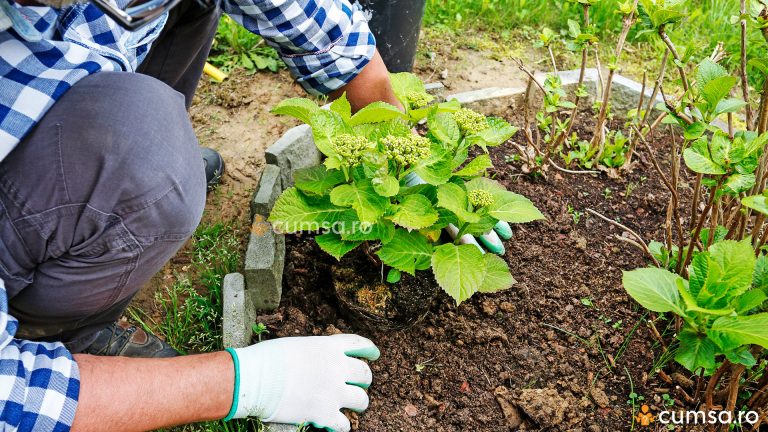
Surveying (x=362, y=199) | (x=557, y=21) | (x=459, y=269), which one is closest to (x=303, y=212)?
(x=362, y=199)

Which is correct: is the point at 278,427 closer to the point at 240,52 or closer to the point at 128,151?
the point at 128,151

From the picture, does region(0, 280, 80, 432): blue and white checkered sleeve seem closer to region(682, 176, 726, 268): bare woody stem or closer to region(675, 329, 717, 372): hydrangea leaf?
region(675, 329, 717, 372): hydrangea leaf

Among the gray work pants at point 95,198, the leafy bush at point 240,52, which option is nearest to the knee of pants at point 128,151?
the gray work pants at point 95,198

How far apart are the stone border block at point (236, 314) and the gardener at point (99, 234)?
110 mm

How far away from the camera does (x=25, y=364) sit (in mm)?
1217

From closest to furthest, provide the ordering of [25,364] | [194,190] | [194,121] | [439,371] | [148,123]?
1. [25,364]
2. [148,123]
3. [194,190]
4. [439,371]
5. [194,121]

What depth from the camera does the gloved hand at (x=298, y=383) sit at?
61.0 inches

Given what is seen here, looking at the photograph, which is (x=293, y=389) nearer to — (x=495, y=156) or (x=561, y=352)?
(x=561, y=352)

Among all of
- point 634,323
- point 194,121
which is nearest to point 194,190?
point 634,323

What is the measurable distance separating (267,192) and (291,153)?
0.21 m

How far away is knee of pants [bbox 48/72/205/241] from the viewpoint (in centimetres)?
126

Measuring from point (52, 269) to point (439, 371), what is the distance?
99cm

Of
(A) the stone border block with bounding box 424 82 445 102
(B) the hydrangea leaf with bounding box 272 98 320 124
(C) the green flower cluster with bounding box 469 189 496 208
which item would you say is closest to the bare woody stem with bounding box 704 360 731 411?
(C) the green flower cluster with bounding box 469 189 496 208

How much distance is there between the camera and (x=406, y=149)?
143 cm
